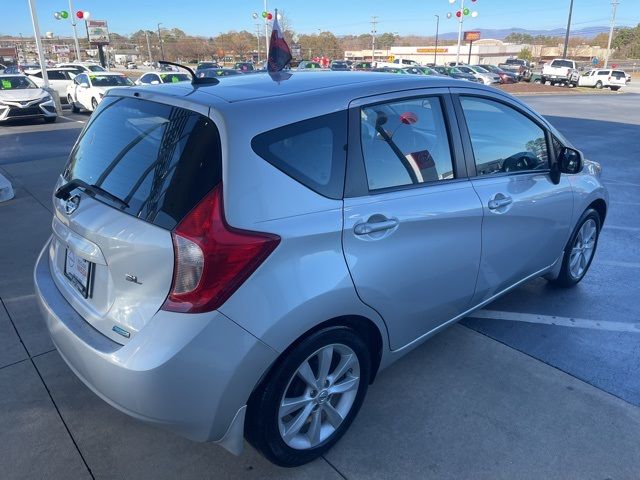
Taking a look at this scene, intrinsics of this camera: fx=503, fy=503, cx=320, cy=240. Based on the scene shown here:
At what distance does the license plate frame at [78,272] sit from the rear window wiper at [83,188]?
281mm

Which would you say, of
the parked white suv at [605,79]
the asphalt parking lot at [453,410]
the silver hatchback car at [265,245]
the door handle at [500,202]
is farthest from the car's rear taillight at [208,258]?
the parked white suv at [605,79]

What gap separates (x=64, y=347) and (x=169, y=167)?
101 centimetres

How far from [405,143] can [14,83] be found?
1642cm

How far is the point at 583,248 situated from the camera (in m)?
4.31

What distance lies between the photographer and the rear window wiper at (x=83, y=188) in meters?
2.21

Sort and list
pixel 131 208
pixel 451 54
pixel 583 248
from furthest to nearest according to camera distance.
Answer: pixel 451 54, pixel 583 248, pixel 131 208

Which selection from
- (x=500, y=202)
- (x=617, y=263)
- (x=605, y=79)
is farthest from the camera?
(x=605, y=79)

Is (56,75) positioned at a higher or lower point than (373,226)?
higher

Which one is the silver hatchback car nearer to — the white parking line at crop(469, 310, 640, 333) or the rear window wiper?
the rear window wiper

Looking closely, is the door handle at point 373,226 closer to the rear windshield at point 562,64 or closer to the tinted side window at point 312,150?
the tinted side window at point 312,150

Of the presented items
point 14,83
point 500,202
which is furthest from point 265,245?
point 14,83

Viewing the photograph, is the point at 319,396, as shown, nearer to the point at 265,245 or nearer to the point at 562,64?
the point at 265,245

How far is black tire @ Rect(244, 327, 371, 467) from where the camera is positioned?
2.12 meters

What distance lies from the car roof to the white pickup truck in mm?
42051
